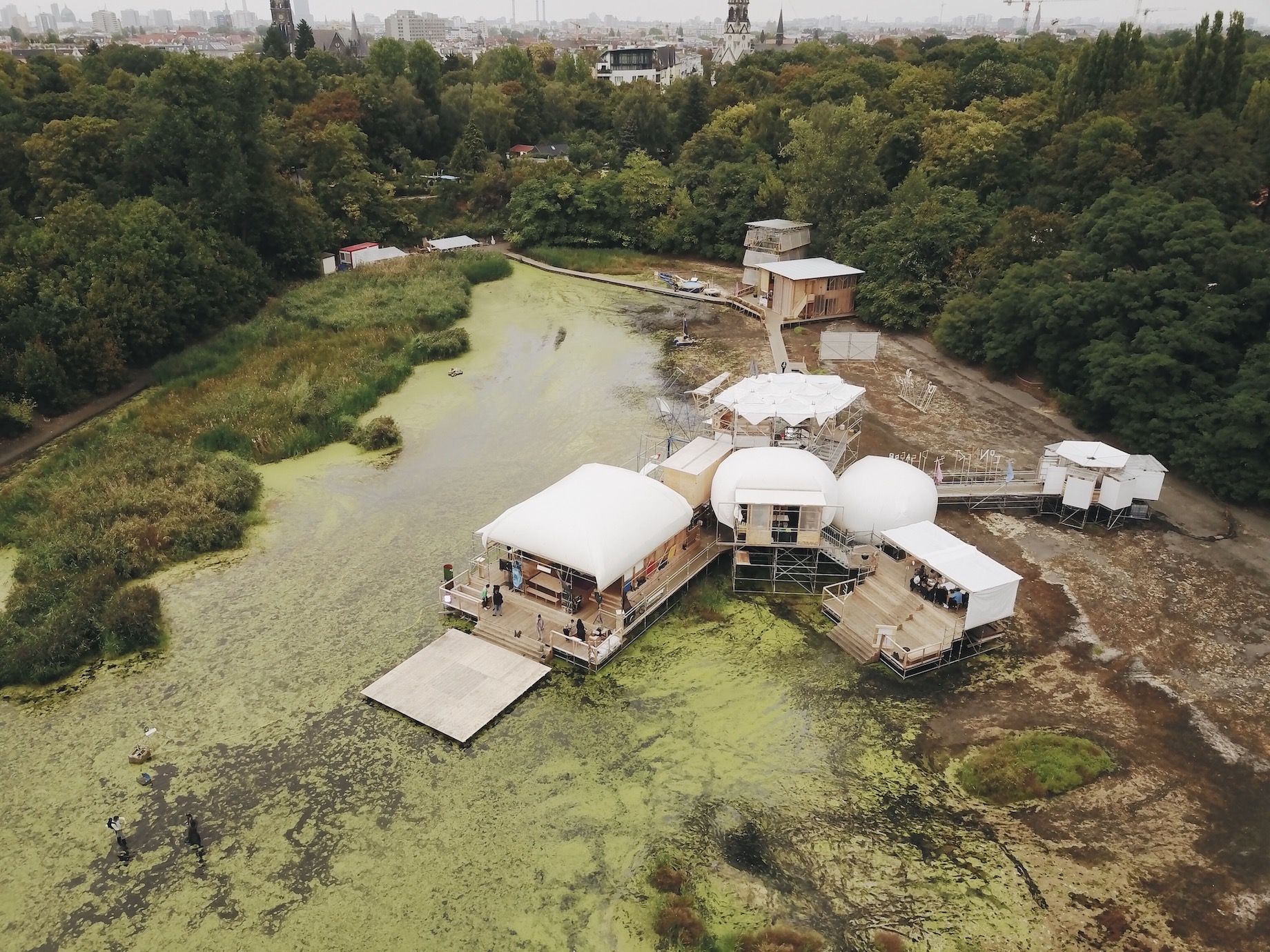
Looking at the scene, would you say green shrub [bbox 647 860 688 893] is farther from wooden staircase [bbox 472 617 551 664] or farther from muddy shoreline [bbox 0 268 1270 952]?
wooden staircase [bbox 472 617 551 664]

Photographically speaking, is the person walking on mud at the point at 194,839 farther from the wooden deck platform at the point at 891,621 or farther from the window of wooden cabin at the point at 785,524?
the window of wooden cabin at the point at 785,524

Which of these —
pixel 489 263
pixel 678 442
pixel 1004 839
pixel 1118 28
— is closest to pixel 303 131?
pixel 489 263

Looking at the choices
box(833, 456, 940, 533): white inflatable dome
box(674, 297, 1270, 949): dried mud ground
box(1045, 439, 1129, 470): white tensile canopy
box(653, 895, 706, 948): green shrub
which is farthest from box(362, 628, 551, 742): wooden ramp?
box(1045, 439, 1129, 470): white tensile canopy

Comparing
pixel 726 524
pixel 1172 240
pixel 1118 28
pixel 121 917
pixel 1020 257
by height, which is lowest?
pixel 121 917

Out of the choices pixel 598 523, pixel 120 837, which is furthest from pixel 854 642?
pixel 120 837

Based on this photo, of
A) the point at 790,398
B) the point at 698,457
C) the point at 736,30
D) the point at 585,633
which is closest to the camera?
the point at 585,633

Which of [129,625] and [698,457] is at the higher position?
[698,457]

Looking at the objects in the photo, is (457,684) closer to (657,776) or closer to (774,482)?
(657,776)

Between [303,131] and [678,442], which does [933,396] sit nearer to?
[678,442]
